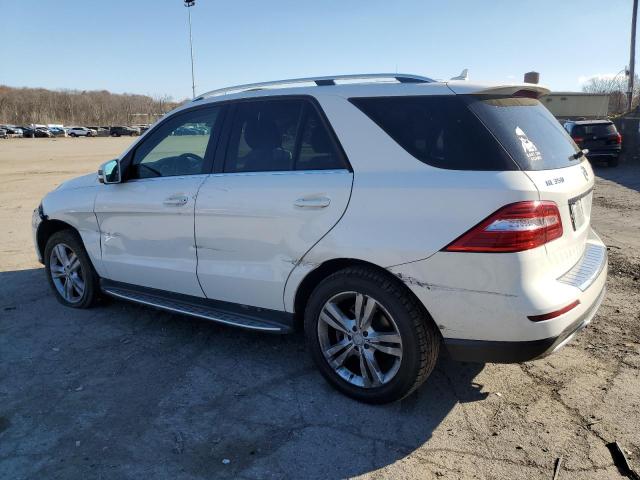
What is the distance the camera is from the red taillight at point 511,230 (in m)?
2.73

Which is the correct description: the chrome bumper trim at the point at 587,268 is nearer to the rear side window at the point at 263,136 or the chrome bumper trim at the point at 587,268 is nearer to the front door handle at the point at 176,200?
the rear side window at the point at 263,136

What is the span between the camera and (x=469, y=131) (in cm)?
295

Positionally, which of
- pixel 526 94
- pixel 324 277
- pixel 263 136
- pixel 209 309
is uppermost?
pixel 526 94

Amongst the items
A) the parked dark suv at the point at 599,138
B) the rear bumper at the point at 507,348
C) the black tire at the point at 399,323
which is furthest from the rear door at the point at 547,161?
the parked dark suv at the point at 599,138

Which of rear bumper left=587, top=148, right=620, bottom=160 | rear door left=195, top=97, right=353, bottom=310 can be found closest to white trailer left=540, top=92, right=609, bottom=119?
rear bumper left=587, top=148, right=620, bottom=160

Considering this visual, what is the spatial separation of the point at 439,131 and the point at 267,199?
1.16m

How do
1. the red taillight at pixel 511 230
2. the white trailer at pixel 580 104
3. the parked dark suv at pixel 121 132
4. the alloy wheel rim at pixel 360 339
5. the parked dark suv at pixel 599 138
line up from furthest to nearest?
the parked dark suv at pixel 121 132 → the white trailer at pixel 580 104 → the parked dark suv at pixel 599 138 → the alloy wheel rim at pixel 360 339 → the red taillight at pixel 511 230

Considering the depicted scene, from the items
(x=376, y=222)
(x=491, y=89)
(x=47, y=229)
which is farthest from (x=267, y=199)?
(x=47, y=229)

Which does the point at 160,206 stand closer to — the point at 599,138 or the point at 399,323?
the point at 399,323

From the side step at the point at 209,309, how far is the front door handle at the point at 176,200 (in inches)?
28.3

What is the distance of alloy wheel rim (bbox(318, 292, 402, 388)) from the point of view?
→ 3.21 m

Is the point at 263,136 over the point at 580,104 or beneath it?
beneath

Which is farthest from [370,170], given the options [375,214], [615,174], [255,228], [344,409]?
[615,174]

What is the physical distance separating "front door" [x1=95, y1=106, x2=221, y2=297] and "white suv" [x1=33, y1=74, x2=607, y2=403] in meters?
0.02
